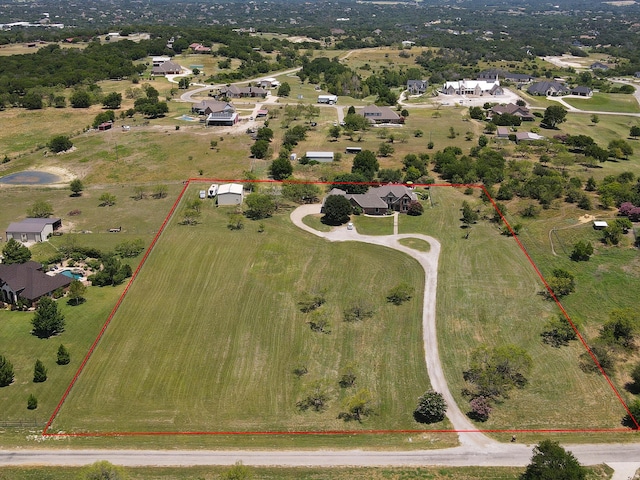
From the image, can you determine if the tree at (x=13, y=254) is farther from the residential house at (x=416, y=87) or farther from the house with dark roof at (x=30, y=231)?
the residential house at (x=416, y=87)

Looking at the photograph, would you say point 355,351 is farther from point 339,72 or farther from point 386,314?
point 339,72

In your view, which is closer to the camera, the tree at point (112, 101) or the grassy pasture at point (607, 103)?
the tree at point (112, 101)

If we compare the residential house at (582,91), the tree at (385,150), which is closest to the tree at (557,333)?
the tree at (385,150)

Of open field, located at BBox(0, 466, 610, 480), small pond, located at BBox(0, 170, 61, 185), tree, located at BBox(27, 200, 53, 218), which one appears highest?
tree, located at BBox(27, 200, 53, 218)

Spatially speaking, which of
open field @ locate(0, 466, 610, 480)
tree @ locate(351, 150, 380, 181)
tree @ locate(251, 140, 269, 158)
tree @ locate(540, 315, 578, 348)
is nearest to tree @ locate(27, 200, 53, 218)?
tree @ locate(251, 140, 269, 158)

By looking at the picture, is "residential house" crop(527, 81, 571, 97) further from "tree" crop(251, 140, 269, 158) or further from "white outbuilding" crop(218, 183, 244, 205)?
"white outbuilding" crop(218, 183, 244, 205)

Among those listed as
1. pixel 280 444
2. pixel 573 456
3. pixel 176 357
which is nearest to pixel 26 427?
pixel 176 357

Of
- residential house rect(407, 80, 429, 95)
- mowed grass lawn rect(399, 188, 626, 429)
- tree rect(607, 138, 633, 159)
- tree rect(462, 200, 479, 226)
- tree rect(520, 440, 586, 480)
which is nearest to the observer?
tree rect(520, 440, 586, 480)
